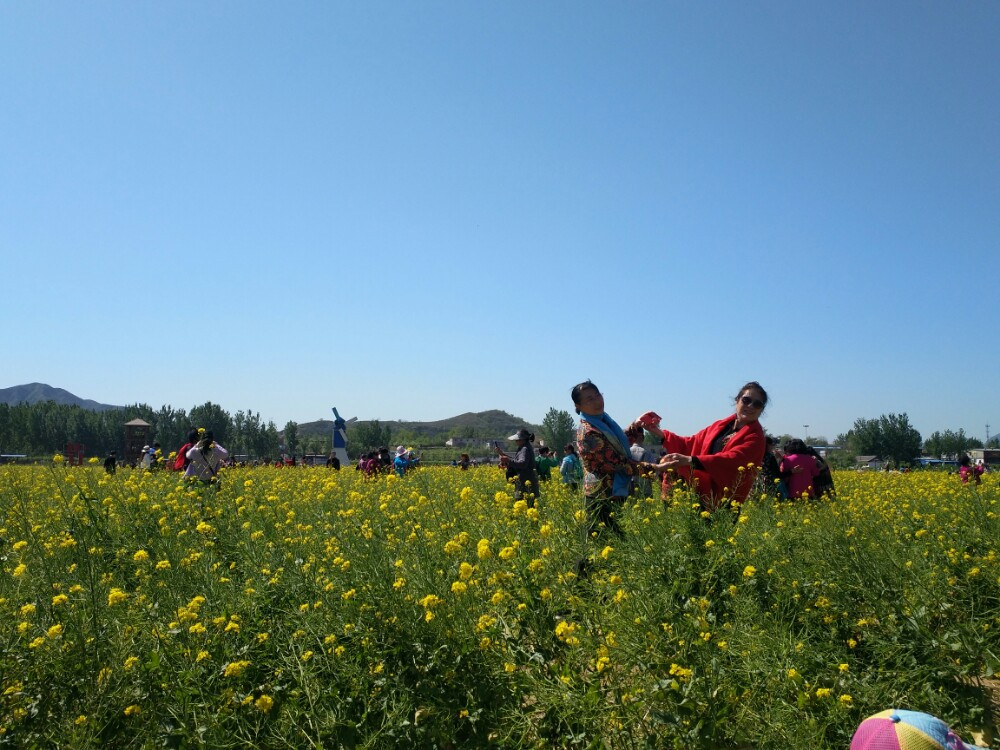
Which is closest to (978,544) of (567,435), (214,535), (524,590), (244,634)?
(524,590)

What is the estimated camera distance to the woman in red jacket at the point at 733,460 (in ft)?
14.3

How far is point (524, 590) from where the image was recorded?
3.12 m

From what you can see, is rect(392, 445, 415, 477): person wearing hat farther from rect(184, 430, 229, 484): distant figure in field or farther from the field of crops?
the field of crops

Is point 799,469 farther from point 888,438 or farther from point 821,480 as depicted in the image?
point 888,438

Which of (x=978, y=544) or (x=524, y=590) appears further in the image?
(x=978, y=544)

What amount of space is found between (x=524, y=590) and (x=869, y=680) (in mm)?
1467

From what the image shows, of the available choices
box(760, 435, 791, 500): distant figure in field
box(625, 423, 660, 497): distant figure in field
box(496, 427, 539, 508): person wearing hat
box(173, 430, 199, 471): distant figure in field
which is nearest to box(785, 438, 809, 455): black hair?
box(760, 435, 791, 500): distant figure in field

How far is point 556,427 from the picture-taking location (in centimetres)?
9319

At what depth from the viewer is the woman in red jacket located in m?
4.36

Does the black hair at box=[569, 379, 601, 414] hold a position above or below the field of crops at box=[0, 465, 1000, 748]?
above

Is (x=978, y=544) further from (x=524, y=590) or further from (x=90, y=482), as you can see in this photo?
(x=90, y=482)

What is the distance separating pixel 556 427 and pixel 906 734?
9199 centimetres

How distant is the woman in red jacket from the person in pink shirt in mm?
3416

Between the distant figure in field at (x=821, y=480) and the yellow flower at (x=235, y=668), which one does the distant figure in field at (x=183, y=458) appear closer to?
the yellow flower at (x=235, y=668)
